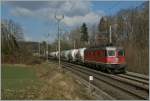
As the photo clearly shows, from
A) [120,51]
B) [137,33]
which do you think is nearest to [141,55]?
[120,51]

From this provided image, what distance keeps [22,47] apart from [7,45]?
5422 millimetres

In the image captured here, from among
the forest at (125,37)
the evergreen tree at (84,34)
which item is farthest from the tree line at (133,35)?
the evergreen tree at (84,34)

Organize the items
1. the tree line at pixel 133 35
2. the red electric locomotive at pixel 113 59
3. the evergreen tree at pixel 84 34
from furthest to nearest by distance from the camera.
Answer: the evergreen tree at pixel 84 34, the tree line at pixel 133 35, the red electric locomotive at pixel 113 59

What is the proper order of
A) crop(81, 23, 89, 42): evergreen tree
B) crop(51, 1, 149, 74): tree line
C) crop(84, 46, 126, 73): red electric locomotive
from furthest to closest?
crop(81, 23, 89, 42): evergreen tree
crop(51, 1, 149, 74): tree line
crop(84, 46, 126, 73): red electric locomotive

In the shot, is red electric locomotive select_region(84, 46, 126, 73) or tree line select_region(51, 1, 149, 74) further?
tree line select_region(51, 1, 149, 74)

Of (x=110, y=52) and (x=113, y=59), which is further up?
(x=110, y=52)

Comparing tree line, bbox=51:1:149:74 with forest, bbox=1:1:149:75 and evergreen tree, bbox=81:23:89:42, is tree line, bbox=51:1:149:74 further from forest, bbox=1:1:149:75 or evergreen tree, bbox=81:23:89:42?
evergreen tree, bbox=81:23:89:42

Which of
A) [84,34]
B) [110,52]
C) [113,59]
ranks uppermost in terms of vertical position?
[84,34]

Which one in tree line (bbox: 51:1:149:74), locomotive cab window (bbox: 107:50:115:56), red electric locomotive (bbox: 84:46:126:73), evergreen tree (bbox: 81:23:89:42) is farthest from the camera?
evergreen tree (bbox: 81:23:89:42)

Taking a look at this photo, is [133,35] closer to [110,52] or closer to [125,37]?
[125,37]

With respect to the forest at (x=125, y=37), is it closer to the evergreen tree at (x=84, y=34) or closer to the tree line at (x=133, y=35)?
the tree line at (x=133, y=35)

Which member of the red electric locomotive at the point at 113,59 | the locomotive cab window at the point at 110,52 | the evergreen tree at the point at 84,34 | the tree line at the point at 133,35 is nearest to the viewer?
the red electric locomotive at the point at 113,59

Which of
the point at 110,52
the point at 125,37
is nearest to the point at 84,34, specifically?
the point at 125,37

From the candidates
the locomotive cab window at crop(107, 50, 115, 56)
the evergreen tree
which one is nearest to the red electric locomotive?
the locomotive cab window at crop(107, 50, 115, 56)
